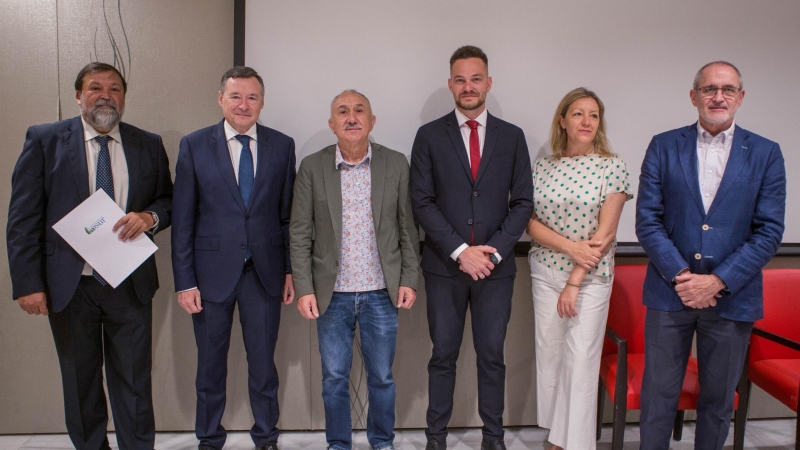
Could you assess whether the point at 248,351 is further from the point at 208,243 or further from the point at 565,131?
the point at 565,131

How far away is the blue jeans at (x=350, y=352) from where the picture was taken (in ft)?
8.15

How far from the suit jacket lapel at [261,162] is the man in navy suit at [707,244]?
1.65 m

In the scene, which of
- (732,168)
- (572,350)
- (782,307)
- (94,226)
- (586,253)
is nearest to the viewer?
(732,168)

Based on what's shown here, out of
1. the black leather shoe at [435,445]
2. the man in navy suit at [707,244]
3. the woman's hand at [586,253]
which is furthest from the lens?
the black leather shoe at [435,445]

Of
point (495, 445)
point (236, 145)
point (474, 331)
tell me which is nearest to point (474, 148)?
point (474, 331)

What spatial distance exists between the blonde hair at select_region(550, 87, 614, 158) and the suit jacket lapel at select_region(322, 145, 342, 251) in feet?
3.46

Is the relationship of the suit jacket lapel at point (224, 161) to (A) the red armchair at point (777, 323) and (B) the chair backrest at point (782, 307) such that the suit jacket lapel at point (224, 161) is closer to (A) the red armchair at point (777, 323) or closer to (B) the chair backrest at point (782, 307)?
(A) the red armchair at point (777, 323)

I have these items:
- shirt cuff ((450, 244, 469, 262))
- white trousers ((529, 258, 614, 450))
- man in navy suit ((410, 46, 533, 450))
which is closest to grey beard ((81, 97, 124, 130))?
man in navy suit ((410, 46, 533, 450))

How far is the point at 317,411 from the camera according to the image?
118 inches

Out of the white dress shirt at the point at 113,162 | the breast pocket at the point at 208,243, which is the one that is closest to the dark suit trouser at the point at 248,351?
the breast pocket at the point at 208,243

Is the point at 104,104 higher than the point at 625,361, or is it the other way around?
the point at 104,104

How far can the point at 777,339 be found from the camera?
2.45 metres

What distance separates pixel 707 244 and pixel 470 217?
968 millimetres

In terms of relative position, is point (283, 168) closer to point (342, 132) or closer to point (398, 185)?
point (342, 132)
